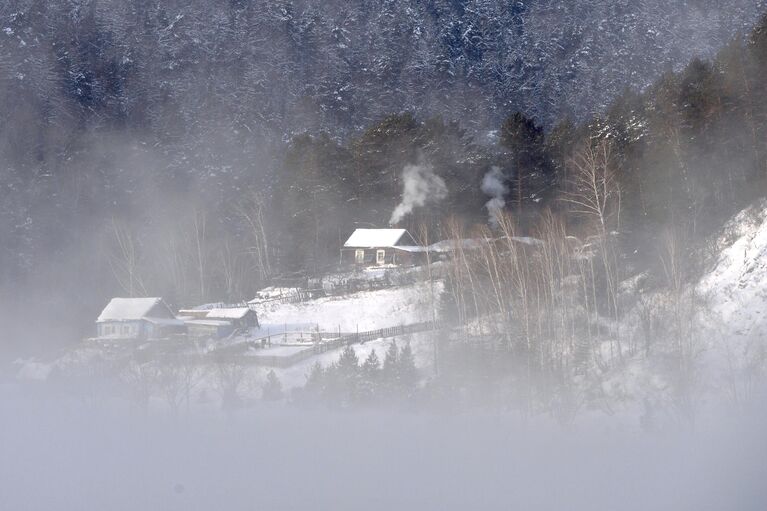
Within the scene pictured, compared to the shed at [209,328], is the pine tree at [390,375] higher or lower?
lower

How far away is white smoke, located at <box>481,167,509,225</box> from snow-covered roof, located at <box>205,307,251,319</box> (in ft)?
46.8

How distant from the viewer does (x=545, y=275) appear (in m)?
28.0

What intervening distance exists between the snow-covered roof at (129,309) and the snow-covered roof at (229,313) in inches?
92.2

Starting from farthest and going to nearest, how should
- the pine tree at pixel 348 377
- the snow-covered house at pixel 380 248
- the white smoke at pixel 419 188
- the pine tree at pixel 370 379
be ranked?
1. the white smoke at pixel 419 188
2. the snow-covered house at pixel 380 248
3. the pine tree at pixel 348 377
4. the pine tree at pixel 370 379

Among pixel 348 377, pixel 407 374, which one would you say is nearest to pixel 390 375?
pixel 407 374

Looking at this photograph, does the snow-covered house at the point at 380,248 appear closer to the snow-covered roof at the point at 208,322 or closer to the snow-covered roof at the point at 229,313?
Answer: the snow-covered roof at the point at 229,313

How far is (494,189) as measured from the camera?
41.8 metres

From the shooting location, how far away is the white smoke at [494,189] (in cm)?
4112

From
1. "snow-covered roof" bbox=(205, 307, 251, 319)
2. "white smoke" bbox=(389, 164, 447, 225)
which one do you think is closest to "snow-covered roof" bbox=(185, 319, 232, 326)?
"snow-covered roof" bbox=(205, 307, 251, 319)

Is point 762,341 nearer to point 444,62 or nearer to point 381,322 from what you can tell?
point 381,322

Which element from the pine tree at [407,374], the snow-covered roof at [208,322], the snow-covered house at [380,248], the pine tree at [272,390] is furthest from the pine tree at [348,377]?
the snow-covered house at [380,248]

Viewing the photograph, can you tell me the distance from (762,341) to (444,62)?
84.6m

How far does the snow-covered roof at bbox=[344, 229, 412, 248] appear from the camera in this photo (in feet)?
135

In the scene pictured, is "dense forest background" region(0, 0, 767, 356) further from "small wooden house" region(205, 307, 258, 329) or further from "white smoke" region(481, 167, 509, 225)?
"small wooden house" region(205, 307, 258, 329)
